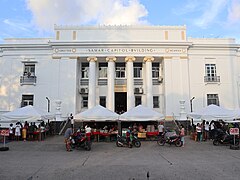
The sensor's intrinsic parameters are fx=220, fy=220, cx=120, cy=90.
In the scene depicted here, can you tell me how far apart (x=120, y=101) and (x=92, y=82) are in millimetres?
4413

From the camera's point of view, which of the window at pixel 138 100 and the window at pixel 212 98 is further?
the window at pixel 138 100

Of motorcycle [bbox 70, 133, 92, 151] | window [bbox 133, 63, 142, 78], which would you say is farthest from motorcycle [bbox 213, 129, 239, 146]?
window [bbox 133, 63, 142, 78]

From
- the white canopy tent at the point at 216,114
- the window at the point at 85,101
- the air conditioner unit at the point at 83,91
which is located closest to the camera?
the white canopy tent at the point at 216,114

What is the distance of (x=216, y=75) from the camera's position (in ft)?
86.2

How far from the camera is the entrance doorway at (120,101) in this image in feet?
88.3

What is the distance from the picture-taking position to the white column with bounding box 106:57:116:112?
2476 centimetres

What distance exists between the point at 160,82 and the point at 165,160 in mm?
17677

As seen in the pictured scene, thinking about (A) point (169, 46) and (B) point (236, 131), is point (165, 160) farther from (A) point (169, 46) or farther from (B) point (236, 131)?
(A) point (169, 46)

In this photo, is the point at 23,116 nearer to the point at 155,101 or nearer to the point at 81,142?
the point at 81,142

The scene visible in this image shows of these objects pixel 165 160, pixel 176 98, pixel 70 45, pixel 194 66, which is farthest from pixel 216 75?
pixel 165 160

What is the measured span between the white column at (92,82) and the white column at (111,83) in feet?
5.22

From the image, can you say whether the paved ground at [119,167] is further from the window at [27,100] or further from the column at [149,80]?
the window at [27,100]

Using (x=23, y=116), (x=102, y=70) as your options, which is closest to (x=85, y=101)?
(x=102, y=70)

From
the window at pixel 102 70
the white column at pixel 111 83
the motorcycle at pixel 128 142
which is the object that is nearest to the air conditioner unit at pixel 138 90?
the white column at pixel 111 83
